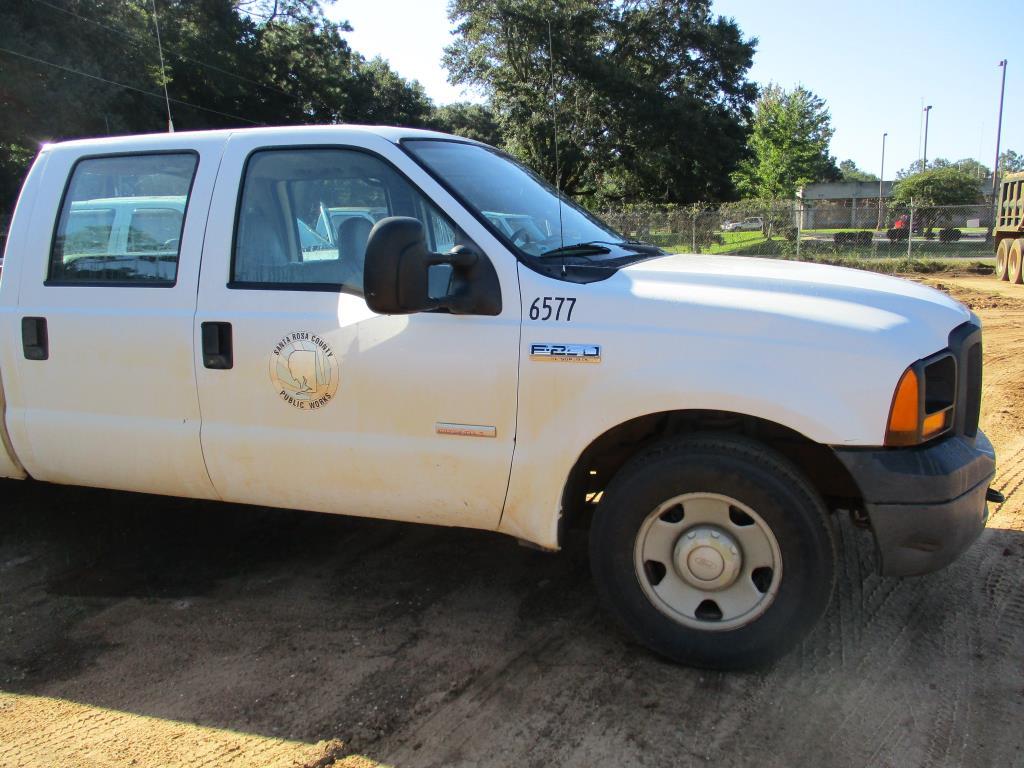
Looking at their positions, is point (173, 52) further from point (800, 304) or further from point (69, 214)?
point (800, 304)

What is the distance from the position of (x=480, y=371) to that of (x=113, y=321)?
5.88ft

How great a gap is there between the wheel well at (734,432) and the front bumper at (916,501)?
0.20 meters

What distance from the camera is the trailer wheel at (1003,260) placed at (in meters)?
19.7

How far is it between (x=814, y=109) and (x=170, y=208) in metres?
55.0

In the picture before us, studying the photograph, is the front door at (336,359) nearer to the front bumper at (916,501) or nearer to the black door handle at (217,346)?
the black door handle at (217,346)

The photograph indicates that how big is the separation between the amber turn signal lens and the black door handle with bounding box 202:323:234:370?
2.60m

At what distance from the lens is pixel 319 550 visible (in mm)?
4402

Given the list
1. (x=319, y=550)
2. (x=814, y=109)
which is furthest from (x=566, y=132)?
(x=319, y=550)

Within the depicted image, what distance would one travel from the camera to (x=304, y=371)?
11.1 ft

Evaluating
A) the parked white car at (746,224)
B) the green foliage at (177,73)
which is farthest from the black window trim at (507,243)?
the green foliage at (177,73)

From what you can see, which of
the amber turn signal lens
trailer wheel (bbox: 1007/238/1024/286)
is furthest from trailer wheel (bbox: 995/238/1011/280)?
the amber turn signal lens

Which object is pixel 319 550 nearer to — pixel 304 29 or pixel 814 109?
pixel 304 29

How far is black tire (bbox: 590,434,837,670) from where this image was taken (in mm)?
2863

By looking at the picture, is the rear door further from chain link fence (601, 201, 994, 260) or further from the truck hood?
chain link fence (601, 201, 994, 260)
